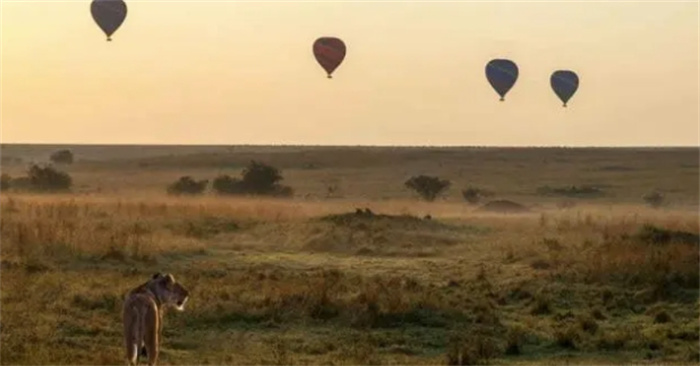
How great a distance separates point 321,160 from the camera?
397 ft

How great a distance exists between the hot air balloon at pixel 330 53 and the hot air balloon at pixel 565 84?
29.2ft

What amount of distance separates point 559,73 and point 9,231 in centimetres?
2167

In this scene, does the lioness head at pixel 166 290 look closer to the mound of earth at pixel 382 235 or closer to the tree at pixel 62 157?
the mound of earth at pixel 382 235

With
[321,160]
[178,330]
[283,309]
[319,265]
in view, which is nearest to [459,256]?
[319,265]

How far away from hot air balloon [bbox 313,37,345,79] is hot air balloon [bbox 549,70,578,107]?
29.2ft

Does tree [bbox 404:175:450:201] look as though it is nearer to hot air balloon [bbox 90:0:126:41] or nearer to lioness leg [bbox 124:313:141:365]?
hot air balloon [bbox 90:0:126:41]

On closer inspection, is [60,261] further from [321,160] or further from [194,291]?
[321,160]

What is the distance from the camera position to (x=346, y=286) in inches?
1004

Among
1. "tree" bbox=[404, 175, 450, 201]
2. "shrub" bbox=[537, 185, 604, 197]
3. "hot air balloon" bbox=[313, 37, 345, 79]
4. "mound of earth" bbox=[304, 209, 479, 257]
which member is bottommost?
"mound of earth" bbox=[304, 209, 479, 257]

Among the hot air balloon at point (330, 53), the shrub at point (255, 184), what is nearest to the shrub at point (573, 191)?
the shrub at point (255, 184)

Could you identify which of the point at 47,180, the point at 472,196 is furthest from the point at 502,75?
the point at 472,196

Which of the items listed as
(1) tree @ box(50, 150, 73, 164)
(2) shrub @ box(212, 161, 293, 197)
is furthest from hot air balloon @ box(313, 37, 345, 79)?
(1) tree @ box(50, 150, 73, 164)

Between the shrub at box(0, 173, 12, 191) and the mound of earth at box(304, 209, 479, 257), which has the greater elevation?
the shrub at box(0, 173, 12, 191)

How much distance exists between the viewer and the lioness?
13562mm
